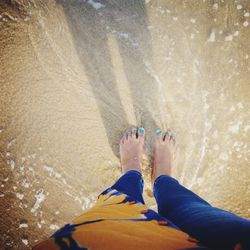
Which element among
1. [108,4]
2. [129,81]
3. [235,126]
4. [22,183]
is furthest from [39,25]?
[235,126]

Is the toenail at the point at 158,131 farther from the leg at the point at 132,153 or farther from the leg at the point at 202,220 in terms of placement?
the leg at the point at 202,220

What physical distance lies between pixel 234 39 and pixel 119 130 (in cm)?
95

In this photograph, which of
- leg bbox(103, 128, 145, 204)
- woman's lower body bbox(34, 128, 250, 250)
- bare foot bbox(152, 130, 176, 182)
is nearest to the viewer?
woman's lower body bbox(34, 128, 250, 250)

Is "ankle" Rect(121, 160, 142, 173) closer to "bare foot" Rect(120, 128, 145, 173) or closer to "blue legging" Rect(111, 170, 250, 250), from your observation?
"bare foot" Rect(120, 128, 145, 173)

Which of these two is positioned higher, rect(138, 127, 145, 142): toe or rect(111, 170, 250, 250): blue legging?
rect(138, 127, 145, 142): toe

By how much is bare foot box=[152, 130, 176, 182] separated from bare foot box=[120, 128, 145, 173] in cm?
11

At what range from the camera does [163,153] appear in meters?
1.67

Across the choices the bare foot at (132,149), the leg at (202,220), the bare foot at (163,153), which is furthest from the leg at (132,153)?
the leg at (202,220)

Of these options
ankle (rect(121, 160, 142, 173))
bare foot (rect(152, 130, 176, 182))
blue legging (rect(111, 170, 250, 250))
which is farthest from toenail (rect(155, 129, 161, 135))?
blue legging (rect(111, 170, 250, 250))

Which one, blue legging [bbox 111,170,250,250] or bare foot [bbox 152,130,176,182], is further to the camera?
bare foot [bbox 152,130,176,182]

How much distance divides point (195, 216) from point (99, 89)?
0.99m

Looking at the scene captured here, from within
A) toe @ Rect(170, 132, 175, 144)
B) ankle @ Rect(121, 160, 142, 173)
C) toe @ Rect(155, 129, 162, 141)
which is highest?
toe @ Rect(155, 129, 162, 141)

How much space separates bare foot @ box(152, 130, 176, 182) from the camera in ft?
5.29

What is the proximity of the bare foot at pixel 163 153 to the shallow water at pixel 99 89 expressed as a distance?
7 centimetres
